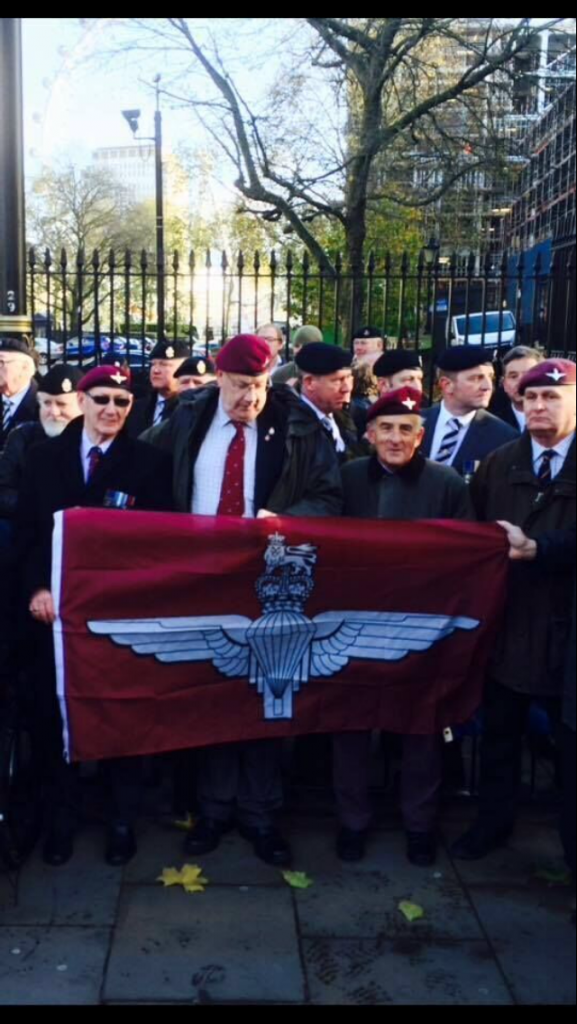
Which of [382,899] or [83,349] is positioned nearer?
[382,899]

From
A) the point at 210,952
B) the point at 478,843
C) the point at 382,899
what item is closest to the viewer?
the point at 210,952

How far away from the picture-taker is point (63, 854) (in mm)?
3527

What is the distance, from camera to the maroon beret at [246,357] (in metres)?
3.48

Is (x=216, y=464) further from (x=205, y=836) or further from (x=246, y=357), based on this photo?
(x=205, y=836)

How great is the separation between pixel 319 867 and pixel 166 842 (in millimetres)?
1005

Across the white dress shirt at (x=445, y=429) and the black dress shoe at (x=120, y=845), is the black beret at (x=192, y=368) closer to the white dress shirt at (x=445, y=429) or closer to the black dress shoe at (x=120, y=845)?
the white dress shirt at (x=445, y=429)

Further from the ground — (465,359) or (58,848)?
(465,359)

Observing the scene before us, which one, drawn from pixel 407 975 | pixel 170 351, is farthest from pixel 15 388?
pixel 407 975

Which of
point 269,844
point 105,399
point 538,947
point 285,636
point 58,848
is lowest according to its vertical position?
point 58,848

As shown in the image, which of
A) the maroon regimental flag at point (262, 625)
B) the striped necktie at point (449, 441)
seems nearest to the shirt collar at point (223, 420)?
the maroon regimental flag at point (262, 625)

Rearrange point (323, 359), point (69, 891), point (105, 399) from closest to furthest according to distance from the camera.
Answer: point (69, 891), point (105, 399), point (323, 359)

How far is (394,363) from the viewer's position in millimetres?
5586

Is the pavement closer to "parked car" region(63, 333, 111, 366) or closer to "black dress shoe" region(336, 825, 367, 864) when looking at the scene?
"black dress shoe" region(336, 825, 367, 864)

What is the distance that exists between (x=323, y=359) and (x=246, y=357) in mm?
1289
